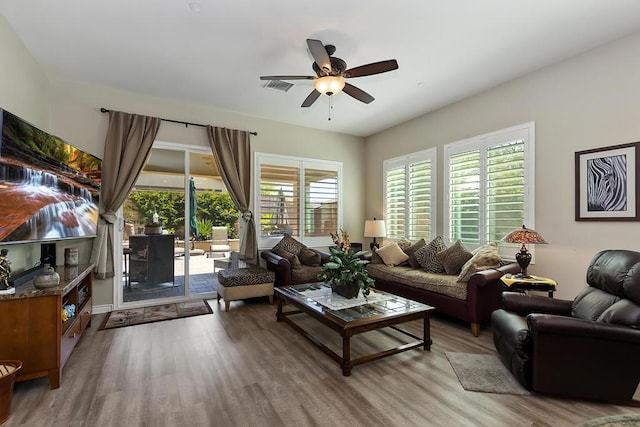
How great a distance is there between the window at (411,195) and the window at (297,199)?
3.32ft

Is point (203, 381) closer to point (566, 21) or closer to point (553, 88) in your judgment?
point (566, 21)

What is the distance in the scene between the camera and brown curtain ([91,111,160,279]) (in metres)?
3.94

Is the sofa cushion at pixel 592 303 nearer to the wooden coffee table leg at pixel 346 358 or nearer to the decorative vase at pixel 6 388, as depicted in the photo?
the wooden coffee table leg at pixel 346 358

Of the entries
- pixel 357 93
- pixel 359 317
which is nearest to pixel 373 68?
pixel 357 93

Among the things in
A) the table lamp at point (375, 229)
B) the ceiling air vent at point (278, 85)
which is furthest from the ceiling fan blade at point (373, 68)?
the table lamp at point (375, 229)

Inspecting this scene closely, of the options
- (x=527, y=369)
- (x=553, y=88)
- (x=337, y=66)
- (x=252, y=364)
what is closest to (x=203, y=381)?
(x=252, y=364)

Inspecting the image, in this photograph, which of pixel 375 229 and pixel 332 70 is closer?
pixel 332 70

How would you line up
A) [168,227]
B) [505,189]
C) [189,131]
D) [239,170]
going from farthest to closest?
[239,170]
[189,131]
[168,227]
[505,189]

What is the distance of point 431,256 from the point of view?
427 cm

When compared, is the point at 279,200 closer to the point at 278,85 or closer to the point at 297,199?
the point at 297,199

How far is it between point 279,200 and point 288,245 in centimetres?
88

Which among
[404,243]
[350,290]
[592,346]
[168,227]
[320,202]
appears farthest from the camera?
[320,202]

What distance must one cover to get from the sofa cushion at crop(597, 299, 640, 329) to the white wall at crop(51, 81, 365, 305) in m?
4.38

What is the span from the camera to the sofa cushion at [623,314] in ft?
6.42
